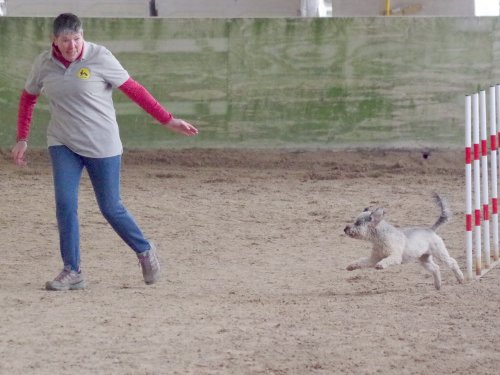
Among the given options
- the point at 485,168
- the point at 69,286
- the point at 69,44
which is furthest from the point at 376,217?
the point at 69,44

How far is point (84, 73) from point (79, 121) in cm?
32

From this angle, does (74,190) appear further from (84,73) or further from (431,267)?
(431,267)

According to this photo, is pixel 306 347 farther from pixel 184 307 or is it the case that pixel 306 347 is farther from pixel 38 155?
pixel 38 155

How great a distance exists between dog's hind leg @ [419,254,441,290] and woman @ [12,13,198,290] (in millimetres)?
1859

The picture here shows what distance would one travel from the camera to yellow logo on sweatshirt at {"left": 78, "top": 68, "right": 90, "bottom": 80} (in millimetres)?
7992

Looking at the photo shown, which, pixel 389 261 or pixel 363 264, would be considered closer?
pixel 389 261

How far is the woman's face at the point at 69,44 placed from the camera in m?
7.82

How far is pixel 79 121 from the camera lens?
805 cm

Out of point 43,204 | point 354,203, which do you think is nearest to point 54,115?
point 43,204

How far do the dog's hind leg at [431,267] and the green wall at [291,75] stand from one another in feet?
21.2

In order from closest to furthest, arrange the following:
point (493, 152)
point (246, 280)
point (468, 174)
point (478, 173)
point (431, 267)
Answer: point (468, 174) → point (431, 267) → point (478, 173) → point (493, 152) → point (246, 280)

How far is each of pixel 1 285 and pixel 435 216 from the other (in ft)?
15.6

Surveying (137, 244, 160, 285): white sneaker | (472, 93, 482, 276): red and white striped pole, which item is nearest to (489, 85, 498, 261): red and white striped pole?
(472, 93, 482, 276): red and white striped pole

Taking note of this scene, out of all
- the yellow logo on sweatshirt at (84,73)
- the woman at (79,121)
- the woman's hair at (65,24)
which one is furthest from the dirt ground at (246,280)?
the woman's hair at (65,24)
